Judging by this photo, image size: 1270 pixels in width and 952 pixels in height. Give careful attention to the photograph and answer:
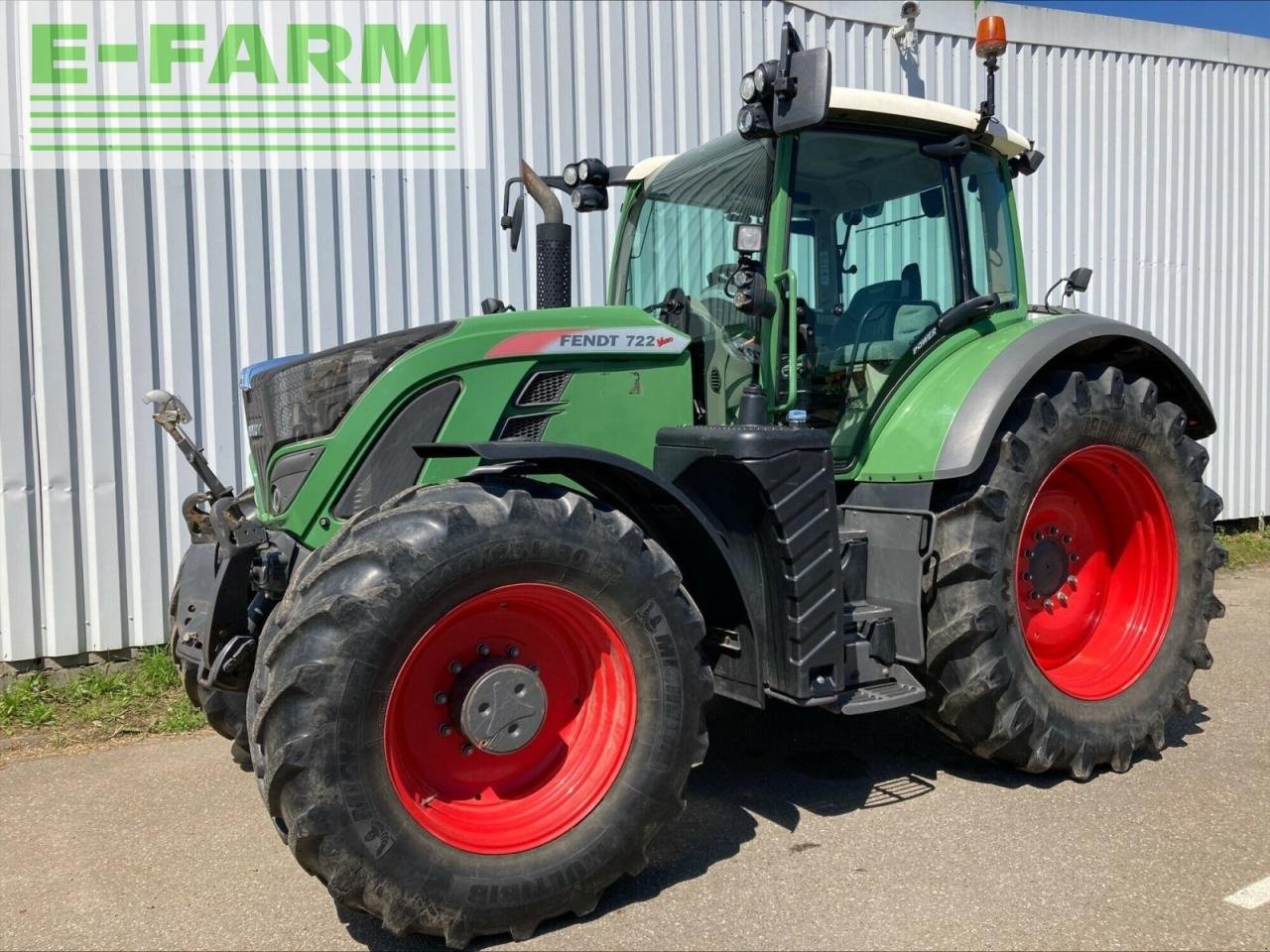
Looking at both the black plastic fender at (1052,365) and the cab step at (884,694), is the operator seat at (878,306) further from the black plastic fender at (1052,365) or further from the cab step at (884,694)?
the cab step at (884,694)

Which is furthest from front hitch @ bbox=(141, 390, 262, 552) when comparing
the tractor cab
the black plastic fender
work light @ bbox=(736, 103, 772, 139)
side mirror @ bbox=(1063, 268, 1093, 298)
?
side mirror @ bbox=(1063, 268, 1093, 298)

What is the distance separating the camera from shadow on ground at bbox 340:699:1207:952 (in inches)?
129

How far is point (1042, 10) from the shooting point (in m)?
8.34

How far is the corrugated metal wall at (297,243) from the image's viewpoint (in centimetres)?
544

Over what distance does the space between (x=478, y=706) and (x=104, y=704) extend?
320cm

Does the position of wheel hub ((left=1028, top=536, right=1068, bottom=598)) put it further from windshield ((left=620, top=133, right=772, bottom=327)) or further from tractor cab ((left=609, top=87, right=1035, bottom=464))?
windshield ((left=620, top=133, right=772, bottom=327))

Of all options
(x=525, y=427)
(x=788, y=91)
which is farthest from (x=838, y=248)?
→ (x=525, y=427)

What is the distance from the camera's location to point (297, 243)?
19.4ft

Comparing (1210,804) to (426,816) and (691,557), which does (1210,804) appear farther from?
(426,816)

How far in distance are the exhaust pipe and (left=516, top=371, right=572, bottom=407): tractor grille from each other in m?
0.88

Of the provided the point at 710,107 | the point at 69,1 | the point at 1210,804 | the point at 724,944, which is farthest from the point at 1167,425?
the point at 69,1

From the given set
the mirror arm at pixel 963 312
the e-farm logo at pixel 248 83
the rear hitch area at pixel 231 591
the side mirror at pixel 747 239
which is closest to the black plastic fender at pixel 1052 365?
the mirror arm at pixel 963 312

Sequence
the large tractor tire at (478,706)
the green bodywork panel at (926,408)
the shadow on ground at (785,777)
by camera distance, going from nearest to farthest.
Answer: the large tractor tire at (478,706) → the shadow on ground at (785,777) → the green bodywork panel at (926,408)

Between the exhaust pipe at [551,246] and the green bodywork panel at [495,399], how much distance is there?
0.71m
